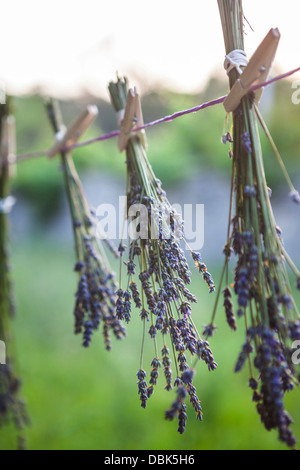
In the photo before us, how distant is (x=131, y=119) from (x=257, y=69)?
0.93 ft

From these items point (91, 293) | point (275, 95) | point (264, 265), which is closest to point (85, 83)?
point (275, 95)

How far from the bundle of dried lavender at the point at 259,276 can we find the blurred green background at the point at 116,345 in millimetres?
1424

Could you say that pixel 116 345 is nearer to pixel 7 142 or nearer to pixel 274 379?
pixel 7 142

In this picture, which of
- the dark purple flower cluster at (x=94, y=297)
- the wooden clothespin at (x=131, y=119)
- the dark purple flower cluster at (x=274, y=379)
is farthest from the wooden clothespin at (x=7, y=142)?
the dark purple flower cluster at (x=274, y=379)

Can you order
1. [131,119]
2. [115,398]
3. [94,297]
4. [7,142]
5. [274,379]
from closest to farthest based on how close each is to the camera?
[274,379], [131,119], [94,297], [7,142], [115,398]

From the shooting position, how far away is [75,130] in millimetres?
1054

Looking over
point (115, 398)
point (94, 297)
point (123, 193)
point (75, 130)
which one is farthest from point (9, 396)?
point (123, 193)

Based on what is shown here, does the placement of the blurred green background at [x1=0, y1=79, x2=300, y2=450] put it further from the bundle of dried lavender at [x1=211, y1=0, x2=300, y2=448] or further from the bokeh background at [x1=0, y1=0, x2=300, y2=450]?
the bundle of dried lavender at [x1=211, y1=0, x2=300, y2=448]

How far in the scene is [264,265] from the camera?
1.82 ft

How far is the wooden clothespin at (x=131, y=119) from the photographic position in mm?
761

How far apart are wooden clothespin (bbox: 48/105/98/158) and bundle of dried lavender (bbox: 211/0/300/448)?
1.56 feet

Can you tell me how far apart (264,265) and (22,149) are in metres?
5.82

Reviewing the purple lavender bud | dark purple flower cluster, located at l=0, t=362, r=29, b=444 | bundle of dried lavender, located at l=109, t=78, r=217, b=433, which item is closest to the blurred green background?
dark purple flower cluster, located at l=0, t=362, r=29, b=444

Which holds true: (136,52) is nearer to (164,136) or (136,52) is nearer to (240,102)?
(164,136)
